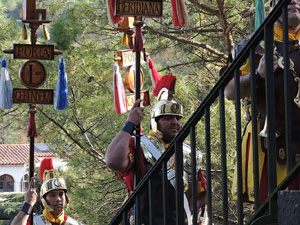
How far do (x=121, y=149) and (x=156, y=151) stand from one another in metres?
0.48

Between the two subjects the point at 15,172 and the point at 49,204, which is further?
the point at 15,172

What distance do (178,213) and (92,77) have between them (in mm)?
9993

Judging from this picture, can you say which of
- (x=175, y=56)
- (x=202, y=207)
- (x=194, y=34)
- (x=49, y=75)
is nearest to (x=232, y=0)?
(x=194, y=34)

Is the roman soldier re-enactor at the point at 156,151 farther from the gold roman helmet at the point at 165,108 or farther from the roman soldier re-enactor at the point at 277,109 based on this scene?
the roman soldier re-enactor at the point at 277,109

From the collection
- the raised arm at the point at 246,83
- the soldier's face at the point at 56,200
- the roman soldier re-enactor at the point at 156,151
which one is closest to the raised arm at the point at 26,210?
the soldier's face at the point at 56,200

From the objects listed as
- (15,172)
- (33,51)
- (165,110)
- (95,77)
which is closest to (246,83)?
(165,110)

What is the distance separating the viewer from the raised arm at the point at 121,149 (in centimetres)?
569

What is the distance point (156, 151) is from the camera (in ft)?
20.1

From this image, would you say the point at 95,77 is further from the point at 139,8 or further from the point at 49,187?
the point at 139,8

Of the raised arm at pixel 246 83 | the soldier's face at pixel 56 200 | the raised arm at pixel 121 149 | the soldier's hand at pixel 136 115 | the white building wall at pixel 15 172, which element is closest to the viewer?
the raised arm at pixel 246 83

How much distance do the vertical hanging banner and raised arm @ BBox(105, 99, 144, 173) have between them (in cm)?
102

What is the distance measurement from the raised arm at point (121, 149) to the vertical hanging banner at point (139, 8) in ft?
3.35

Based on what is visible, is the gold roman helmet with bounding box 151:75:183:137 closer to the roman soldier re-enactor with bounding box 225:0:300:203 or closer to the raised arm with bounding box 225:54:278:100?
the roman soldier re-enactor with bounding box 225:0:300:203

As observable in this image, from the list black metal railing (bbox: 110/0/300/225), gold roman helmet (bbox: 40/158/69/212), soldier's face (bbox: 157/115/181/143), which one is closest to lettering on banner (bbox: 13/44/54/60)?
gold roman helmet (bbox: 40/158/69/212)
